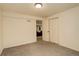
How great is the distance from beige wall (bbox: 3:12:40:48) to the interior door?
132cm

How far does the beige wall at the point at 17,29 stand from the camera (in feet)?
15.5

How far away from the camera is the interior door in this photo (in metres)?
5.94

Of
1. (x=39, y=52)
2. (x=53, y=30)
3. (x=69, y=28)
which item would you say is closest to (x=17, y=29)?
(x=39, y=52)

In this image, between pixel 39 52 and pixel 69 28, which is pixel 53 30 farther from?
pixel 39 52

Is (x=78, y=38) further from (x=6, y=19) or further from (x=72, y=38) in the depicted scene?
(x=6, y=19)

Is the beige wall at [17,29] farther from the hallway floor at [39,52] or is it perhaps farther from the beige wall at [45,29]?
the beige wall at [45,29]

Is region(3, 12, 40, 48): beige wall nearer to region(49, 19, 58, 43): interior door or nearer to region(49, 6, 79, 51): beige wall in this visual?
region(49, 19, 58, 43): interior door

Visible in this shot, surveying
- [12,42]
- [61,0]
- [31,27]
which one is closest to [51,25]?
[31,27]

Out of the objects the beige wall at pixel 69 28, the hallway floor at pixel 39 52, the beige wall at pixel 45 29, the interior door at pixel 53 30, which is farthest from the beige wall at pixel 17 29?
the beige wall at pixel 69 28

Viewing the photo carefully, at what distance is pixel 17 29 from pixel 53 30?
8.33 ft

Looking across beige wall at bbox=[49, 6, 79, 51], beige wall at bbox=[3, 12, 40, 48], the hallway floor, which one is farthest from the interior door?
the hallway floor

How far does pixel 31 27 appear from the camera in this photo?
6211 mm

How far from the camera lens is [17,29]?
527 cm

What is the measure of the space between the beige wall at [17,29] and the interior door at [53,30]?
4.34ft
